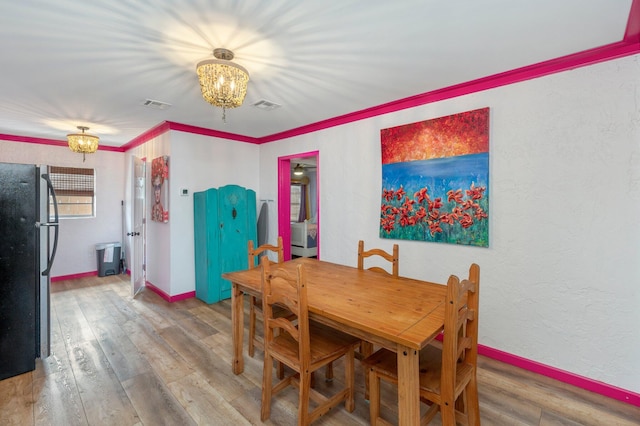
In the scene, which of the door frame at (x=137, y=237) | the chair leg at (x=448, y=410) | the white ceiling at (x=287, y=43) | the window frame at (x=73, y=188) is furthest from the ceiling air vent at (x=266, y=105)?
the window frame at (x=73, y=188)

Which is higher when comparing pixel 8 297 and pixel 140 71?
pixel 140 71

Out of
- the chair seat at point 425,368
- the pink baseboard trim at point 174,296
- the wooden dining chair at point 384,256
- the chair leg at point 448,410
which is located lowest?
the pink baseboard trim at point 174,296

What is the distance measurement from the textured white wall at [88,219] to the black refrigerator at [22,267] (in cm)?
326

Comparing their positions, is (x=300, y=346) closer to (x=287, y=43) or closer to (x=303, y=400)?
(x=303, y=400)

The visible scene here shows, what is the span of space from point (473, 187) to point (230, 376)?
2.60 meters

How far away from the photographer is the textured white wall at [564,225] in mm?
2037

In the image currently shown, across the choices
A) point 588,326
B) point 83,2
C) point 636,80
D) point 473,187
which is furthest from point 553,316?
point 83,2

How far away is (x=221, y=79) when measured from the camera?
2.06 m

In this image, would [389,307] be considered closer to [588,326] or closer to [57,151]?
[588,326]

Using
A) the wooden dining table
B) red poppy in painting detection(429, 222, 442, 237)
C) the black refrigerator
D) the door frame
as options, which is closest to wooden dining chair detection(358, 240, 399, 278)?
the wooden dining table

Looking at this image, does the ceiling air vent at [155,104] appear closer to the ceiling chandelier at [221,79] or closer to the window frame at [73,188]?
the ceiling chandelier at [221,79]

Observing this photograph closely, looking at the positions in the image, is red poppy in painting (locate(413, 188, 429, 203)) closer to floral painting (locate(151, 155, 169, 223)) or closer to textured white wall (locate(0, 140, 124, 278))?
floral painting (locate(151, 155, 169, 223))

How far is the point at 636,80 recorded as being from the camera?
77.9 inches

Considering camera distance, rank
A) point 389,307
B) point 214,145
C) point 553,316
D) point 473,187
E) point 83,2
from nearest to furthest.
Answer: point 83,2, point 389,307, point 553,316, point 473,187, point 214,145
